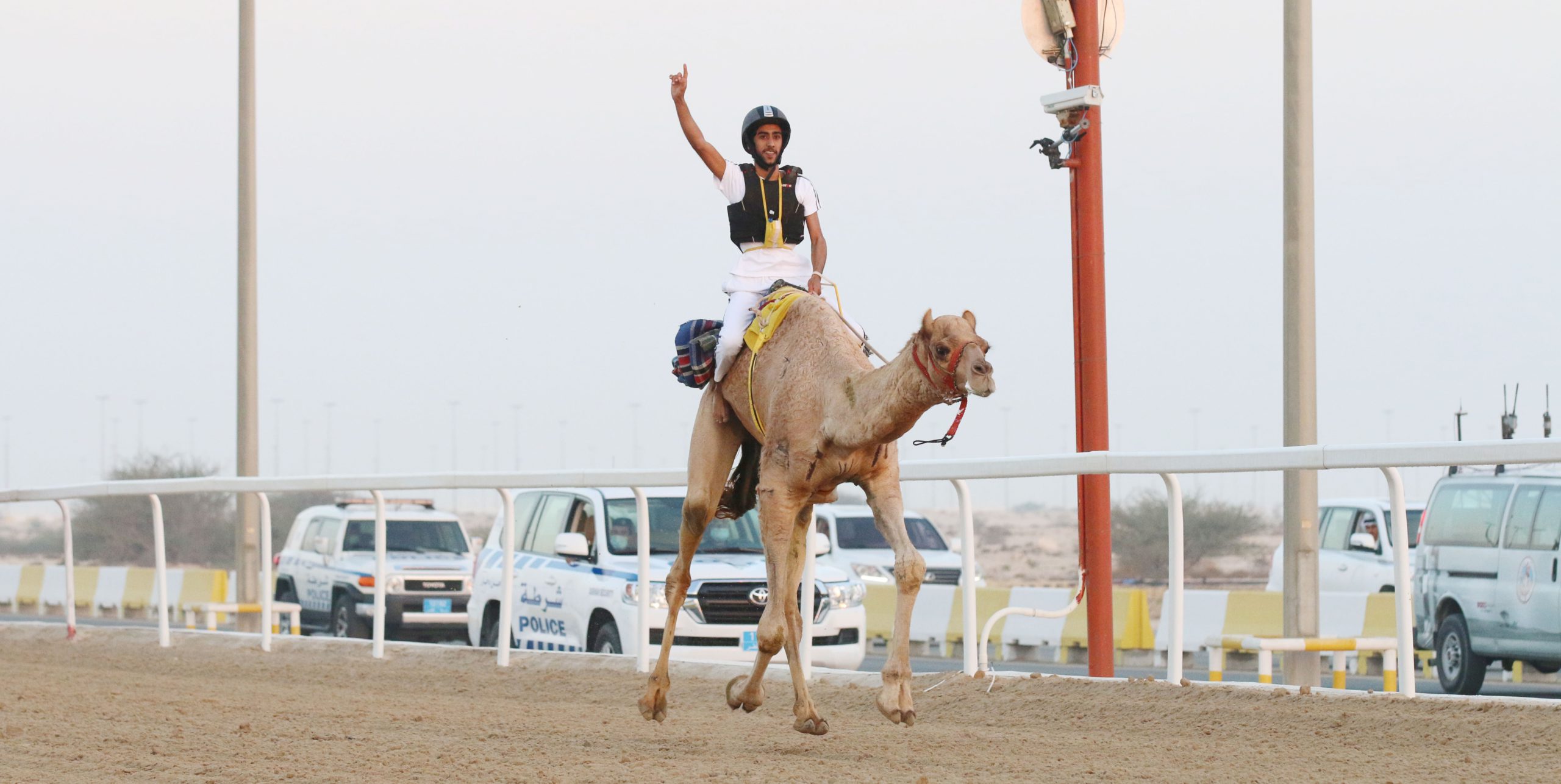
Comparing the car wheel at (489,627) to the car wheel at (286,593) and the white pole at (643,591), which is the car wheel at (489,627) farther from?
the car wheel at (286,593)

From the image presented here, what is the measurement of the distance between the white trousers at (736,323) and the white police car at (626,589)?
6281 mm

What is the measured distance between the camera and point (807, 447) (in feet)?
28.3

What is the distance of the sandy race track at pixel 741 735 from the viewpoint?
7.92 m

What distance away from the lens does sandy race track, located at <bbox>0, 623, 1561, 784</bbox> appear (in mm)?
7922

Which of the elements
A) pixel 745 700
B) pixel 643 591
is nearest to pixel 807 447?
pixel 745 700

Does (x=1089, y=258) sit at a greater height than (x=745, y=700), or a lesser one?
greater

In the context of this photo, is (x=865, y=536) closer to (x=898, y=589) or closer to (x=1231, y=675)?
(x=1231, y=675)

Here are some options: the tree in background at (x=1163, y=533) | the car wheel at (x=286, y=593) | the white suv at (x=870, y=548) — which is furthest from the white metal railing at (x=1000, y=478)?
the tree in background at (x=1163, y=533)

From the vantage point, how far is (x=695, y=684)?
1266 cm

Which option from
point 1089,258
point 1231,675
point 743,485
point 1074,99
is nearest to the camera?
point 743,485

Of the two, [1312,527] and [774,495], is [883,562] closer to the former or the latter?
[1312,527]

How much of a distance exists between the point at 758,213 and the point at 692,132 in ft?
1.69

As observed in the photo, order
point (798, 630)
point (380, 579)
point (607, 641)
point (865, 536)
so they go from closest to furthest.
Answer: point (798, 630) < point (380, 579) < point (607, 641) < point (865, 536)

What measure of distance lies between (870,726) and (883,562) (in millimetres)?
17753
